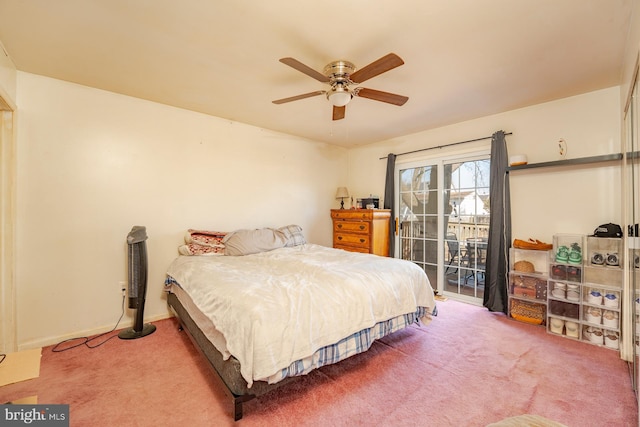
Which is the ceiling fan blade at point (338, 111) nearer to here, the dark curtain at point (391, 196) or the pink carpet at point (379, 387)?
the dark curtain at point (391, 196)

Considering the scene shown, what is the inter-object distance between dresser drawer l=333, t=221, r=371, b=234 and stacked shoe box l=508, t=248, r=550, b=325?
181cm

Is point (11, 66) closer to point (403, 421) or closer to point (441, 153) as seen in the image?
point (403, 421)

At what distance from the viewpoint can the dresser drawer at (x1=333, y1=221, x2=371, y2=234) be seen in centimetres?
400

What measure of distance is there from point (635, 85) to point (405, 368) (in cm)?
245

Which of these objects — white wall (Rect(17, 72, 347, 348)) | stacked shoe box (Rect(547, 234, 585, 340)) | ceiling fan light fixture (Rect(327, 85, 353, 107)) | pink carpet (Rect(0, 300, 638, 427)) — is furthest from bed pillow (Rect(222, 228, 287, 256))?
stacked shoe box (Rect(547, 234, 585, 340))

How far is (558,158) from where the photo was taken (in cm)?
283

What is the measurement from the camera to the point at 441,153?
12.4 feet

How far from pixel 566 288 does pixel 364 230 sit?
230 centimetres

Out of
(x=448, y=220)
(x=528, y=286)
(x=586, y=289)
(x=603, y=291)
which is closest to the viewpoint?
(x=603, y=291)

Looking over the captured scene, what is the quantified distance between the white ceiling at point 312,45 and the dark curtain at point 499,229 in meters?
0.61

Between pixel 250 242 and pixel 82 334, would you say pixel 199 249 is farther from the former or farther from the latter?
pixel 82 334

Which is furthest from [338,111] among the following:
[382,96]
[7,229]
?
[7,229]

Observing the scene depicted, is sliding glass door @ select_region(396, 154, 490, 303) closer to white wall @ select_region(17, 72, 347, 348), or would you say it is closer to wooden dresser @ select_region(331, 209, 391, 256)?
wooden dresser @ select_region(331, 209, 391, 256)

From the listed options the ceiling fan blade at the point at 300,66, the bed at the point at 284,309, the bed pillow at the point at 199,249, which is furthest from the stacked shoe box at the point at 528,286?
the bed pillow at the point at 199,249
